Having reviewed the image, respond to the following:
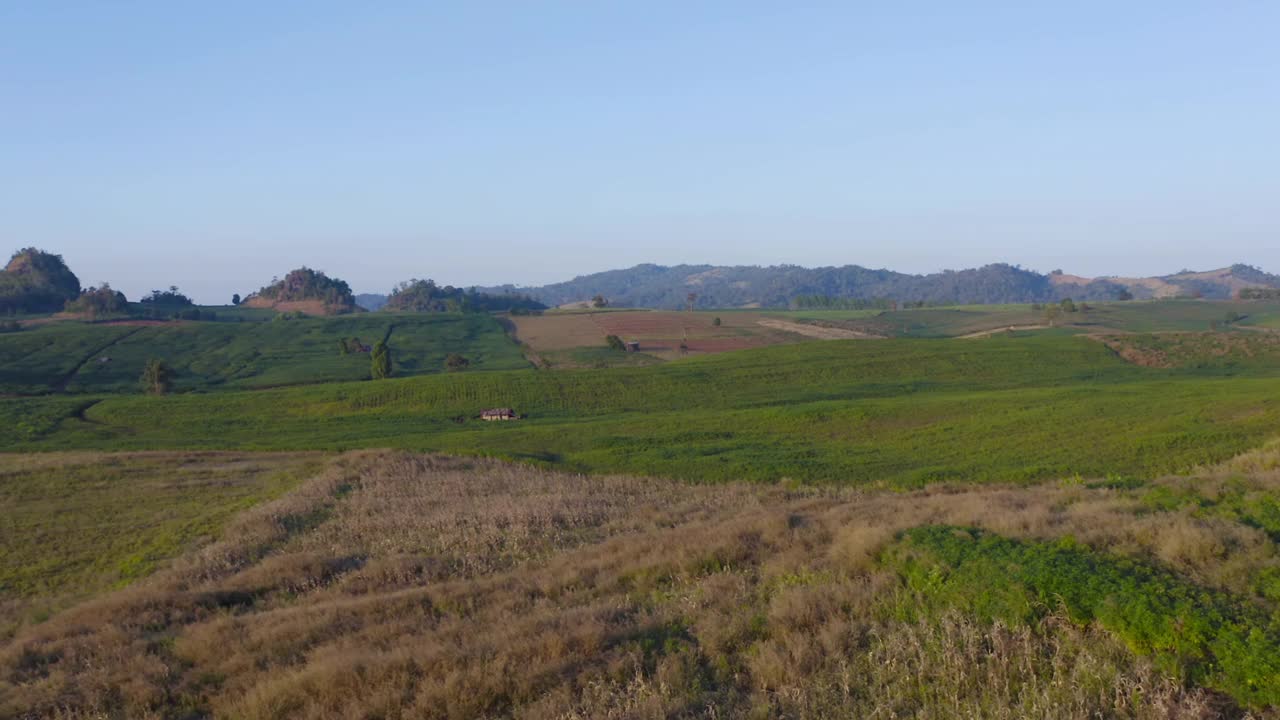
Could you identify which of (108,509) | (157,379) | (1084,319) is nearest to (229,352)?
(157,379)

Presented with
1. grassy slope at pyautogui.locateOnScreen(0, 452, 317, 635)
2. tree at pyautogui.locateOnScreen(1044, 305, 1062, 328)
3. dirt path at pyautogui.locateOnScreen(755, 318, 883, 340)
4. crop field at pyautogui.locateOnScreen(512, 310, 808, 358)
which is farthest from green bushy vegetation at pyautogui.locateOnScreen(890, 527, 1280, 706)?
tree at pyautogui.locateOnScreen(1044, 305, 1062, 328)

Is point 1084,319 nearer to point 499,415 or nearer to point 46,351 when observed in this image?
point 499,415

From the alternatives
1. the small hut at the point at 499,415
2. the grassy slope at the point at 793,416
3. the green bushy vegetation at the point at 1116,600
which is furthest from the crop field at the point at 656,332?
the green bushy vegetation at the point at 1116,600

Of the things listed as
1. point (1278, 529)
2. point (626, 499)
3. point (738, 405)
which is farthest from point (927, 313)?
point (1278, 529)

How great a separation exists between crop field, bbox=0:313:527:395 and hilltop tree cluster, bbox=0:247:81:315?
46054 millimetres

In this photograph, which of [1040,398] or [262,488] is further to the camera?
[1040,398]

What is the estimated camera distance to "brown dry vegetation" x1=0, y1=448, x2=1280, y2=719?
26.5 ft

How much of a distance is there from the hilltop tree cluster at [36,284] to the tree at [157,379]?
289 ft

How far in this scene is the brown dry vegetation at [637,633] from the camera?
8.08 meters

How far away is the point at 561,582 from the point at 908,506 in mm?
7449

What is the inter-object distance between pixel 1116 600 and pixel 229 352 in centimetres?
11389

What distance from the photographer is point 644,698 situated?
8180 millimetres

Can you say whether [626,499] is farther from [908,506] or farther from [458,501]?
[908,506]

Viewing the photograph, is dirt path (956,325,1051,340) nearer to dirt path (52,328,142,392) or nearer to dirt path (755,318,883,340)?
dirt path (755,318,883,340)
